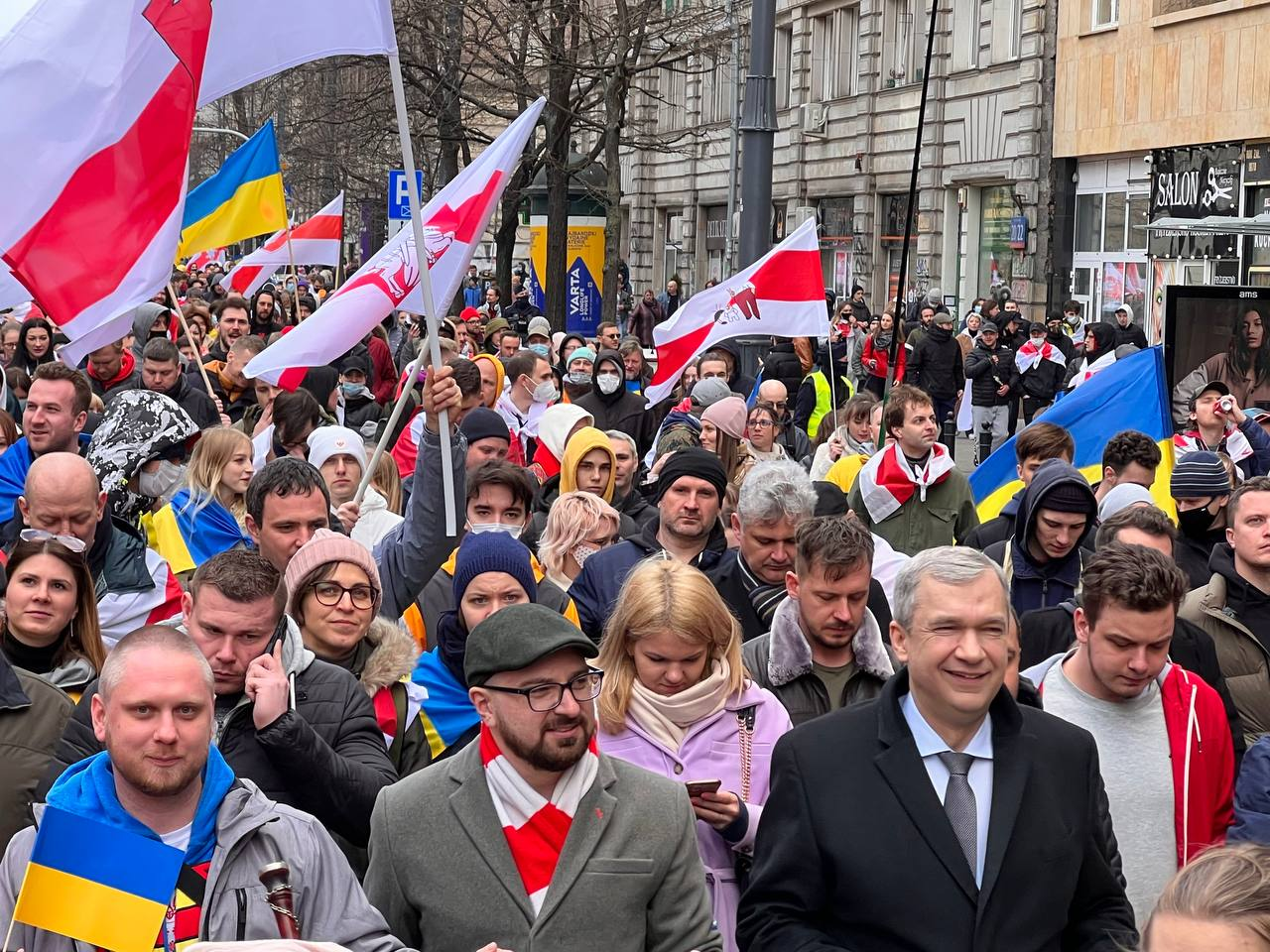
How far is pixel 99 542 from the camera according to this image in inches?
231

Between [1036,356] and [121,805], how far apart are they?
20038mm

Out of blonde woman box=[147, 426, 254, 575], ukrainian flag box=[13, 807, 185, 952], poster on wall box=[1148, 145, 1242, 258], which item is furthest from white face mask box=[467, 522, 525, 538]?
poster on wall box=[1148, 145, 1242, 258]

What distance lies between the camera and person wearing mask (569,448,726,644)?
638 centimetres

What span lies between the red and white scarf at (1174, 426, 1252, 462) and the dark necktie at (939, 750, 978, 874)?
6.81 m

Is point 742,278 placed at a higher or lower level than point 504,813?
higher

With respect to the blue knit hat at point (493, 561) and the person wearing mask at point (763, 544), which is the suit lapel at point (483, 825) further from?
the person wearing mask at point (763, 544)

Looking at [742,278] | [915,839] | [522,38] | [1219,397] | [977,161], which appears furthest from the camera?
[977,161]

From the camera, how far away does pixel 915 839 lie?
3.50 m

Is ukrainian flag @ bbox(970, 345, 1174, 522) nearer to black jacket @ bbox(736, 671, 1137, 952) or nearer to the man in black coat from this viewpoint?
the man in black coat

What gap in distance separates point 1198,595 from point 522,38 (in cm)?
2139

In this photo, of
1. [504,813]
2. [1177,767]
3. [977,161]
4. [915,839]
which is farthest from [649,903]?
[977,161]

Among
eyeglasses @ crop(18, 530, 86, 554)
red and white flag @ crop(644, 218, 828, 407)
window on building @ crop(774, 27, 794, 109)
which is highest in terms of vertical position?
window on building @ crop(774, 27, 794, 109)

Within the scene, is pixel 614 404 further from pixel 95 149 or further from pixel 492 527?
pixel 95 149

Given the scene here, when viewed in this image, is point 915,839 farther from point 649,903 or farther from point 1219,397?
point 1219,397
